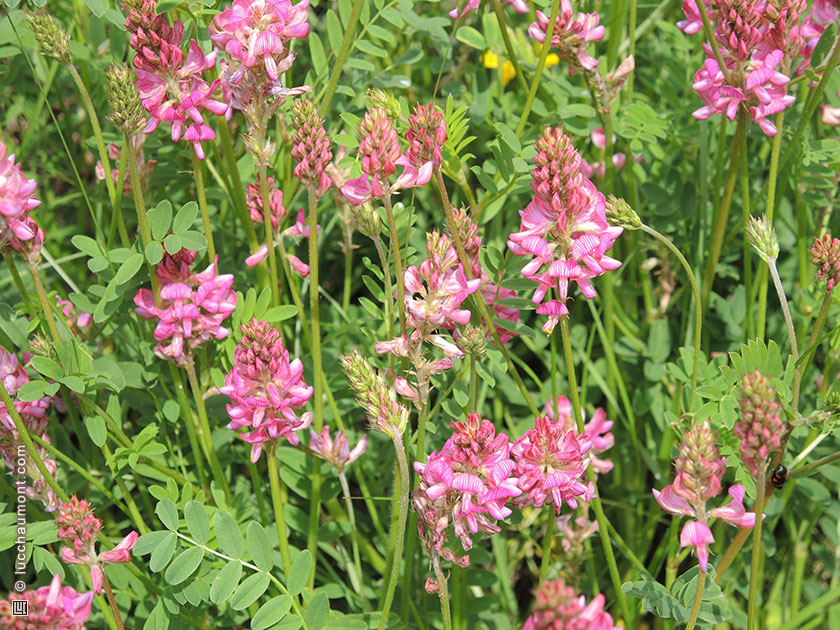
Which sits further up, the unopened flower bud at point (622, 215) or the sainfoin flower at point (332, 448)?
the unopened flower bud at point (622, 215)

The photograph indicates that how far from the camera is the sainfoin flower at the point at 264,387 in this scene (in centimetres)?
198

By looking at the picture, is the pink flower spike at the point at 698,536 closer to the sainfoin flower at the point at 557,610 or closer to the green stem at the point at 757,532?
the green stem at the point at 757,532

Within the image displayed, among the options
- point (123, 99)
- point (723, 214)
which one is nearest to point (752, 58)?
point (723, 214)

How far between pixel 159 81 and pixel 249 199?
404 mm

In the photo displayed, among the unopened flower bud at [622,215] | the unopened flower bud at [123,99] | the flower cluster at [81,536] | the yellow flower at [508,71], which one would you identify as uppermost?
the unopened flower bud at [123,99]

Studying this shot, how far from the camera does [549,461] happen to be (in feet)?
6.30

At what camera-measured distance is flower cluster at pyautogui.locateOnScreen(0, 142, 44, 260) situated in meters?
1.95

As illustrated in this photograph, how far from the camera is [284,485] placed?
8.91ft

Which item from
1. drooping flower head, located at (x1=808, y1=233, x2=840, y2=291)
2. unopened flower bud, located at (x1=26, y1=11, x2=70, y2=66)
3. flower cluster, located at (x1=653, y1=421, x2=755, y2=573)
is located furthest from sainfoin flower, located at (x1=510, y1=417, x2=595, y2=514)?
unopened flower bud, located at (x1=26, y1=11, x2=70, y2=66)

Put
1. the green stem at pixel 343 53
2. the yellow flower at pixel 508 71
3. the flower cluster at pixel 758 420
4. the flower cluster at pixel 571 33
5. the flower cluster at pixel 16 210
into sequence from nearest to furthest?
the flower cluster at pixel 758 420, the flower cluster at pixel 16 210, the green stem at pixel 343 53, the flower cluster at pixel 571 33, the yellow flower at pixel 508 71

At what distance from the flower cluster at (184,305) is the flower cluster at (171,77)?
13.7 inches

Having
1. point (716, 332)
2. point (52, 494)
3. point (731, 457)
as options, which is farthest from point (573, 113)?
point (52, 494)

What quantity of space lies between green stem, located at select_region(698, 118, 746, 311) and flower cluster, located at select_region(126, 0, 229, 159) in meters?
1.49

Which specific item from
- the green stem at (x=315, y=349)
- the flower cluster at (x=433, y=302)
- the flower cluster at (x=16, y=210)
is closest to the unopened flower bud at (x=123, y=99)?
the flower cluster at (x=16, y=210)
